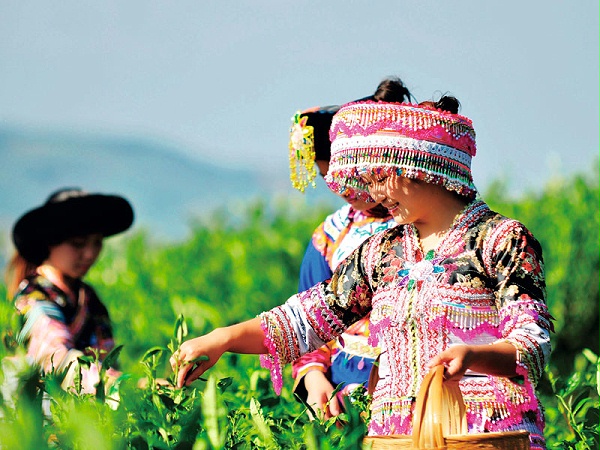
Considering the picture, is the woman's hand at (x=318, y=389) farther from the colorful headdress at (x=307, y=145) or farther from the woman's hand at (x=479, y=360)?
the woman's hand at (x=479, y=360)

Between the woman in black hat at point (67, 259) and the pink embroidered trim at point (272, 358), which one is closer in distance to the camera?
the pink embroidered trim at point (272, 358)

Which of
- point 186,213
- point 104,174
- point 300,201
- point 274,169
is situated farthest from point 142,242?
point 274,169

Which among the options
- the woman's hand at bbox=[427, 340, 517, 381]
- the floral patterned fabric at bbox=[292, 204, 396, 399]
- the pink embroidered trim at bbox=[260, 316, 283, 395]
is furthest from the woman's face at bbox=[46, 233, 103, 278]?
the woman's hand at bbox=[427, 340, 517, 381]

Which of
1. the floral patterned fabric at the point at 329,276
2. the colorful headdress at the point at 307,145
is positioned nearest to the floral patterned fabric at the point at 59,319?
the floral patterned fabric at the point at 329,276

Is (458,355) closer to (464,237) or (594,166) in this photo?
(464,237)

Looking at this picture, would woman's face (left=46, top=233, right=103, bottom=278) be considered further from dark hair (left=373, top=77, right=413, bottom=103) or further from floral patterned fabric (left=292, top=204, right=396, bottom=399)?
dark hair (left=373, top=77, right=413, bottom=103)

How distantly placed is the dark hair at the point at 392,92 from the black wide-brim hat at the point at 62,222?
2525 millimetres

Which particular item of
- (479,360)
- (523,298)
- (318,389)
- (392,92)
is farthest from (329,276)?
(479,360)

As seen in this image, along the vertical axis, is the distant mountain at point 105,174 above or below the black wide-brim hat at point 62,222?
above

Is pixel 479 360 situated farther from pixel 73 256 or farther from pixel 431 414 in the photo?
pixel 73 256

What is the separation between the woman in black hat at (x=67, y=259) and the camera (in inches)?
192

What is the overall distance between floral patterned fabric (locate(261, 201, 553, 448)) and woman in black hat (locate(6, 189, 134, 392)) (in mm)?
2234

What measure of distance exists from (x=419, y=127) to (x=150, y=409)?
1.03m

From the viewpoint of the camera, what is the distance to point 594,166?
9.60 m
